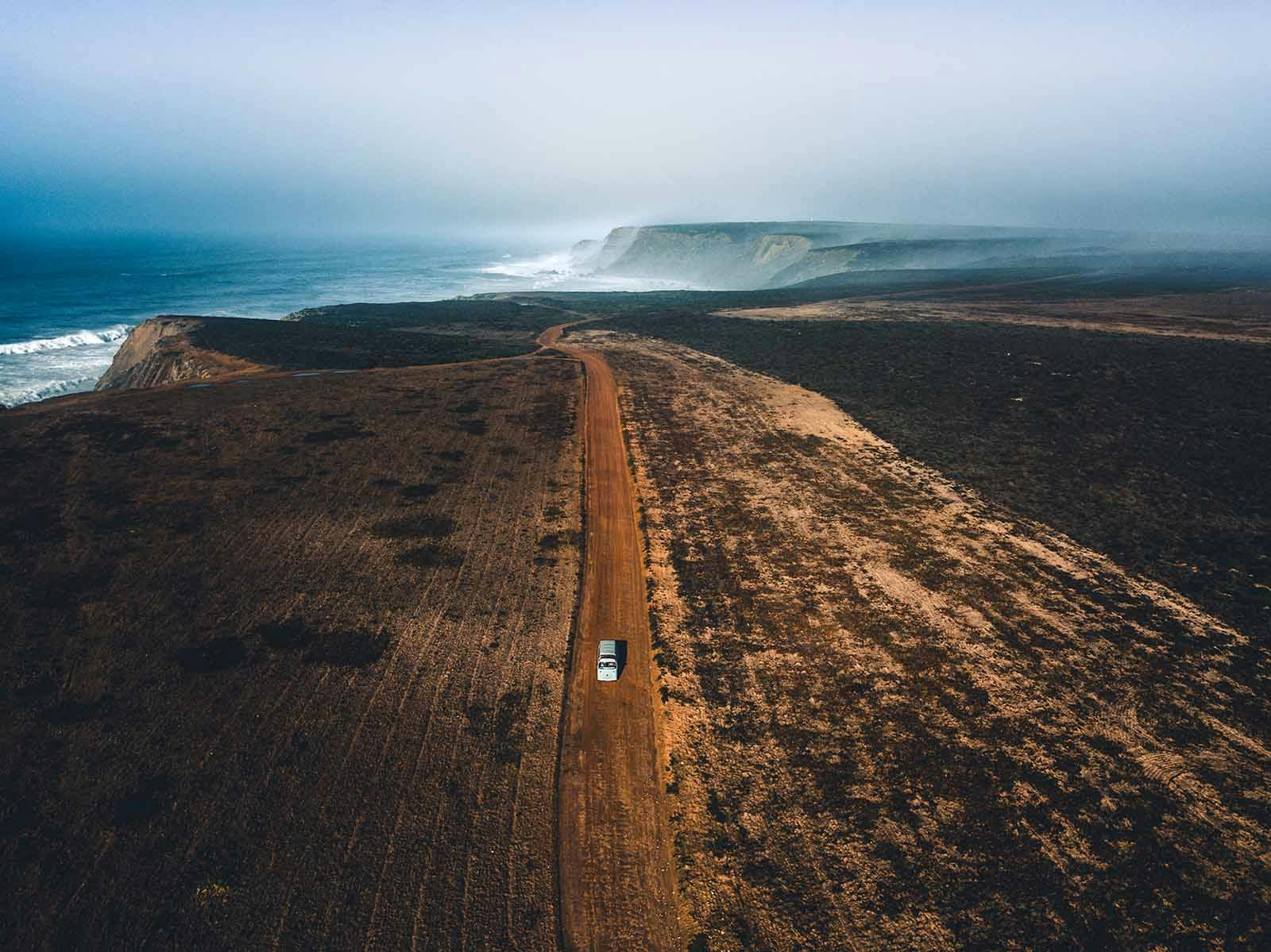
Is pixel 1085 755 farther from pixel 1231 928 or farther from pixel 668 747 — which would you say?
pixel 668 747

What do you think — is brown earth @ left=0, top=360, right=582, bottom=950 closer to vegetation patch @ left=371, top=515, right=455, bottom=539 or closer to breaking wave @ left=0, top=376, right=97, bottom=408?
vegetation patch @ left=371, top=515, right=455, bottom=539

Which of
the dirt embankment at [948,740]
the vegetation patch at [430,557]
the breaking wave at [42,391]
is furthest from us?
the breaking wave at [42,391]

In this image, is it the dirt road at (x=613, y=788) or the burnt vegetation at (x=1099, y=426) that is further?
the burnt vegetation at (x=1099, y=426)

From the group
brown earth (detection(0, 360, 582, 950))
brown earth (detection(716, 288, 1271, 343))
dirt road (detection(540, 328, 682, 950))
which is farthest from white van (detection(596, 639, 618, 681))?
brown earth (detection(716, 288, 1271, 343))

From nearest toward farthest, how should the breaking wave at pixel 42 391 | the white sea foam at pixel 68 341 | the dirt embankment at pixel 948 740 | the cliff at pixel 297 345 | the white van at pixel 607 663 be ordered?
the dirt embankment at pixel 948 740, the white van at pixel 607 663, the cliff at pixel 297 345, the breaking wave at pixel 42 391, the white sea foam at pixel 68 341

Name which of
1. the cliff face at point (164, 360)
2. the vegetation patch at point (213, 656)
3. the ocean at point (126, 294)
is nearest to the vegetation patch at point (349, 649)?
the vegetation patch at point (213, 656)

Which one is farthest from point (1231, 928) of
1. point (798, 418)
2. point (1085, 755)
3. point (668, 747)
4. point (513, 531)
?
point (798, 418)

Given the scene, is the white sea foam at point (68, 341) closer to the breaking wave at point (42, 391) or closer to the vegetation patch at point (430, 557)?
the breaking wave at point (42, 391)

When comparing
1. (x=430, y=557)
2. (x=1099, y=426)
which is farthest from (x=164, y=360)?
(x=1099, y=426)

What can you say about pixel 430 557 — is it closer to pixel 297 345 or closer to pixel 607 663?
pixel 607 663
